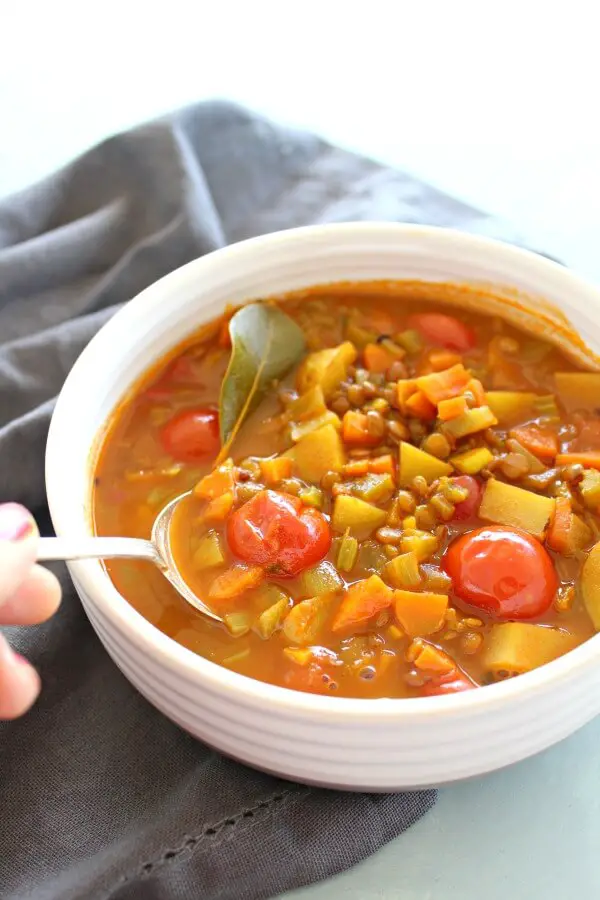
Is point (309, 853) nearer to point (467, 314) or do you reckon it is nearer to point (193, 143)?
point (467, 314)

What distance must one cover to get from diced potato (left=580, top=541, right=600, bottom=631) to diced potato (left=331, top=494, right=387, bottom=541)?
18.4 inches

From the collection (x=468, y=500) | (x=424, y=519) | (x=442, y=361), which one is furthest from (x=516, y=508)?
(x=442, y=361)

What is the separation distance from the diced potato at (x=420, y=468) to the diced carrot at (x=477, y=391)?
0.69 feet

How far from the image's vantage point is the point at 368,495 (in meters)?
2.53

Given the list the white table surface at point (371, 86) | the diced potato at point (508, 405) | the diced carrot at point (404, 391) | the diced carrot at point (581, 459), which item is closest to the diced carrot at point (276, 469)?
the diced carrot at point (404, 391)

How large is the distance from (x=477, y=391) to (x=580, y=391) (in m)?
0.30

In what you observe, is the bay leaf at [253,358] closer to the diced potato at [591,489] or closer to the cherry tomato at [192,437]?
the cherry tomato at [192,437]

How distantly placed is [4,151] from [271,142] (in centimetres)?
112

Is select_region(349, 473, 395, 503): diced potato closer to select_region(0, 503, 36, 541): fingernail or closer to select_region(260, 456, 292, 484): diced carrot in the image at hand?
select_region(260, 456, 292, 484): diced carrot

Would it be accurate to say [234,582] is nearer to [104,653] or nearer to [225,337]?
[104,653]

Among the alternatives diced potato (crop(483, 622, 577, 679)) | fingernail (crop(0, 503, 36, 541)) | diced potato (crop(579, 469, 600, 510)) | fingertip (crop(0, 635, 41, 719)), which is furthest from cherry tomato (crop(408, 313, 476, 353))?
fingertip (crop(0, 635, 41, 719))

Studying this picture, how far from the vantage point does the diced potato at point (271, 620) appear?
90.6 inches

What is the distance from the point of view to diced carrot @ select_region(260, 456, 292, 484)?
2.59m

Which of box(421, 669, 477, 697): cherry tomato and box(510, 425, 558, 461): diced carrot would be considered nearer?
box(421, 669, 477, 697): cherry tomato
